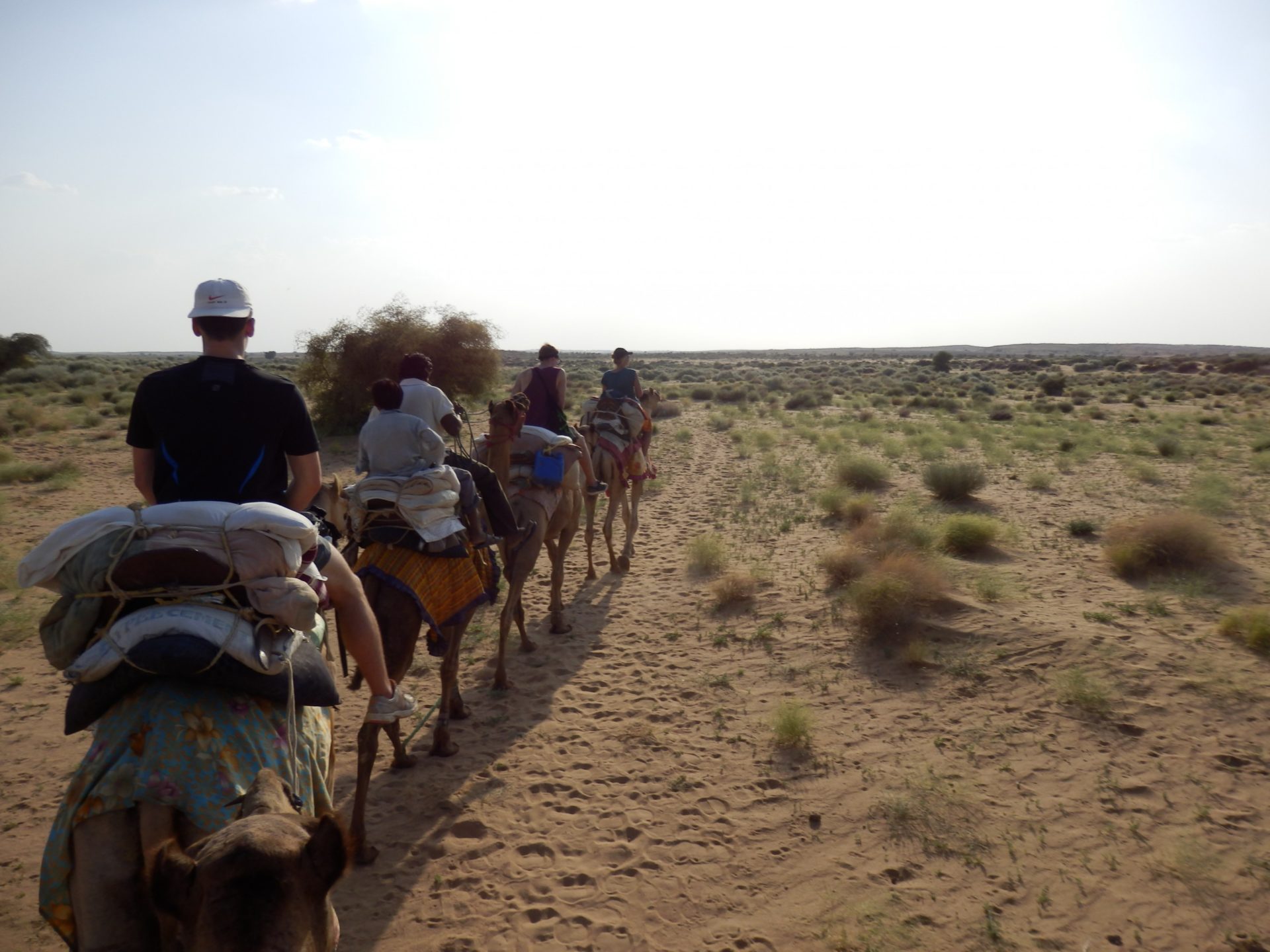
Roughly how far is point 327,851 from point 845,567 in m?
7.87

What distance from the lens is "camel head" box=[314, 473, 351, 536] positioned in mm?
4336

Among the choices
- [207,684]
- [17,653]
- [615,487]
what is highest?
[207,684]

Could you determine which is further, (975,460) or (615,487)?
(975,460)

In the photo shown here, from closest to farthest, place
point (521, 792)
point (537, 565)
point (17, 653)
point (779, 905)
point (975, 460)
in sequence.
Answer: point (779, 905) → point (521, 792) → point (17, 653) → point (537, 565) → point (975, 460)

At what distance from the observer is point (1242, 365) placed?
55625 mm

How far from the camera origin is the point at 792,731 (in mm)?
5727

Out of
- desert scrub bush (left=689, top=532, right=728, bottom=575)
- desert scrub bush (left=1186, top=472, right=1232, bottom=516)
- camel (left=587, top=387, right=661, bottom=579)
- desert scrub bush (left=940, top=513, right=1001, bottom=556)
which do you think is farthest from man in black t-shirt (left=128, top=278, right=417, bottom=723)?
desert scrub bush (left=1186, top=472, right=1232, bottom=516)

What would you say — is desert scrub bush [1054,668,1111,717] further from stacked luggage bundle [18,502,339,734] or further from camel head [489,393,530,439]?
stacked luggage bundle [18,502,339,734]

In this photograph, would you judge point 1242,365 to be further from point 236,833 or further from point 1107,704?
point 236,833

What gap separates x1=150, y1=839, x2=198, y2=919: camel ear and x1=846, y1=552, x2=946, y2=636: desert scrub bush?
6696 mm

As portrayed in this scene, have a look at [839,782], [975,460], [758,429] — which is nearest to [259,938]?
[839,782]

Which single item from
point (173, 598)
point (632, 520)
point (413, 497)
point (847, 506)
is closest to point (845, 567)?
point (632, 520)

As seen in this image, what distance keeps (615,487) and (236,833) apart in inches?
322

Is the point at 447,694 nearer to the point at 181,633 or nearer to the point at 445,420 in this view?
the point at 445,420
